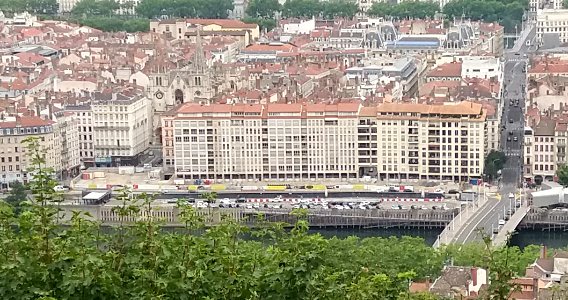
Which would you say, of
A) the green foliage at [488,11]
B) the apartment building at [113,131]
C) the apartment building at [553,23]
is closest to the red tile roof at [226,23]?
the green foliage at [488,11]

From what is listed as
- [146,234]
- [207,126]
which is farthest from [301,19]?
[146,234]

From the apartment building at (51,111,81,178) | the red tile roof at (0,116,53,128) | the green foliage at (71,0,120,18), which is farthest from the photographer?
the green foliage at (71,0,120,18)

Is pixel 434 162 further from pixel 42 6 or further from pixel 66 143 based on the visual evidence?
pixel 42 6

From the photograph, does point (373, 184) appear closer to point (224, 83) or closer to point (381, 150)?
point (381, 150)

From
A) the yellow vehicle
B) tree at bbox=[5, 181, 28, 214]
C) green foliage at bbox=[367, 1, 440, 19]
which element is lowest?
the yellow vehicle

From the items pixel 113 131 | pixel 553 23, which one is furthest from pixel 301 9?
pixel 113 131

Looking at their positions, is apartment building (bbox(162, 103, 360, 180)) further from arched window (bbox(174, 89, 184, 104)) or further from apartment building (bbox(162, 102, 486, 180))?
arched window (bbox(174, 89, 184, 104))

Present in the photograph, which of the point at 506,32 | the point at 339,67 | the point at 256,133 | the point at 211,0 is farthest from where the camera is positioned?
the point at 211,0

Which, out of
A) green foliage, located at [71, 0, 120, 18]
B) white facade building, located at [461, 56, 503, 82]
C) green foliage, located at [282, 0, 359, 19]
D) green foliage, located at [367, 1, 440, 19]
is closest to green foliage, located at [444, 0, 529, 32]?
green foliage, located at [367, 1, 440, 19]
